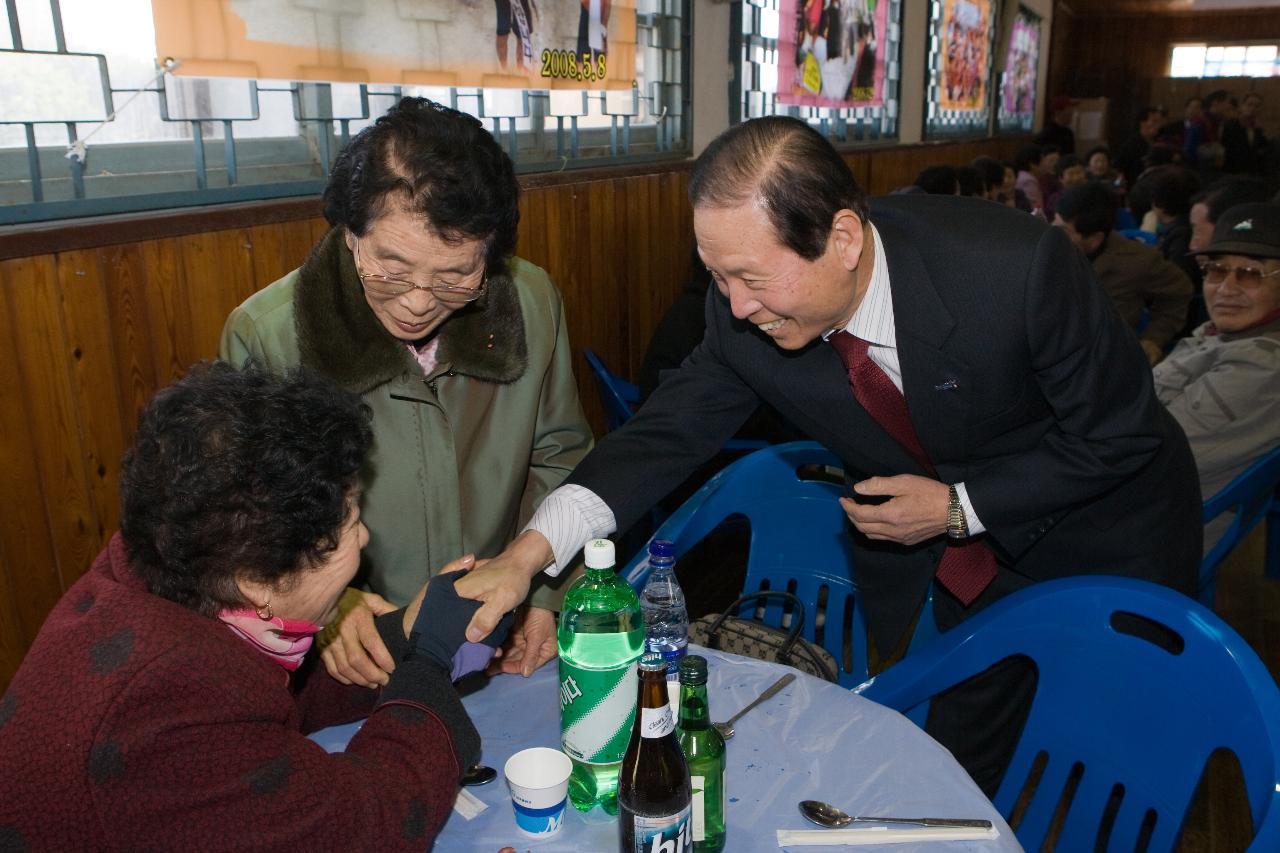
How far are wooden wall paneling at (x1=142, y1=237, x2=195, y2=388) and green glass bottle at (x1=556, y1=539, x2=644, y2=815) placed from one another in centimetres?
127

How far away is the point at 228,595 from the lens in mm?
1049

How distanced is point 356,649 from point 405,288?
0.53 metres

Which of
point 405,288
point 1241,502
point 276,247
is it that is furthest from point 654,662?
point 1241,502

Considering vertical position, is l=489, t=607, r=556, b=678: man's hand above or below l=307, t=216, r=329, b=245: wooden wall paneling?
below

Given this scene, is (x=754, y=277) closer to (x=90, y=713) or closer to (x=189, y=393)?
(x=189, y=393)

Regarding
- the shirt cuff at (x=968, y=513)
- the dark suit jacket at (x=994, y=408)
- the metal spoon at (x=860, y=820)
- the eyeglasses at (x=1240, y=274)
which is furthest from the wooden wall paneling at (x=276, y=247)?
the eyeglasses at (x=1240, y=274)

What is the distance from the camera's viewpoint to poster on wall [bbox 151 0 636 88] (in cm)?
209

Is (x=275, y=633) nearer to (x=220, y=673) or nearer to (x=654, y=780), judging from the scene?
(x=220, y=673)

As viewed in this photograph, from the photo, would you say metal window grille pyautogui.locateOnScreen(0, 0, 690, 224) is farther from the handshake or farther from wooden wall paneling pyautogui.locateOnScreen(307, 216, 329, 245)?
the handshake

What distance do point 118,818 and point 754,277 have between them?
3.31 feet

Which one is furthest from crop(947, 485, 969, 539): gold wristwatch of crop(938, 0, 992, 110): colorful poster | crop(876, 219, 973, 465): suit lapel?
crop(938, 0, 992, 110): colorful poster

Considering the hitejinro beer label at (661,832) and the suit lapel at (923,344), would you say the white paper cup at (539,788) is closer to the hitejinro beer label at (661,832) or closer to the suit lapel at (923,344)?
the hitejinro beer label at (661,832)

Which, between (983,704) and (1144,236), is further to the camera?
(1144,236)

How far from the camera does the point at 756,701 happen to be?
1.39 meters
